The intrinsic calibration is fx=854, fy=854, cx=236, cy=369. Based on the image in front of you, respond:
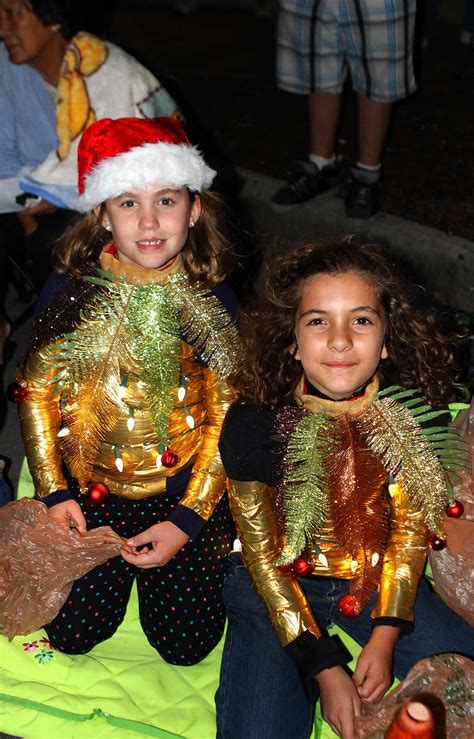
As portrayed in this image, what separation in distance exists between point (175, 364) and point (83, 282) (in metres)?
0.31

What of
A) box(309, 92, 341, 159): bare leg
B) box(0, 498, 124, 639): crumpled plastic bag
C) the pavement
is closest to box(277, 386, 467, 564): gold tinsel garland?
box(0, 498, 124, 639): crumpled plastic bag

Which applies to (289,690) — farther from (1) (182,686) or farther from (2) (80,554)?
(2) (80,554)

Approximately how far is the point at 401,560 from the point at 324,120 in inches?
97.7

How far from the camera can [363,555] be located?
1.87m

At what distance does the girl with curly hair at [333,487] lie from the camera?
1.79m

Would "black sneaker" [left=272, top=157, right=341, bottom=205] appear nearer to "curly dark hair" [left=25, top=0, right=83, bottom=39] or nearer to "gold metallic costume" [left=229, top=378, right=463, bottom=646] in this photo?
"curly dark hair" [left=25, top=0, right=83, bottom=39]

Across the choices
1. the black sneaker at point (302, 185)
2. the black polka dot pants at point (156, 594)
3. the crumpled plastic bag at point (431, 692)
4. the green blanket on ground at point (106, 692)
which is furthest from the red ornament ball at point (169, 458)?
the black sneaker at point (302, 185)

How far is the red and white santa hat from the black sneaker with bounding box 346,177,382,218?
189 cm

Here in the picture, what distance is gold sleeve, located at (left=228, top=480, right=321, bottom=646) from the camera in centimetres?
183

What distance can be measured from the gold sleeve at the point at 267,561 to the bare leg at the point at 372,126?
86.6 inches

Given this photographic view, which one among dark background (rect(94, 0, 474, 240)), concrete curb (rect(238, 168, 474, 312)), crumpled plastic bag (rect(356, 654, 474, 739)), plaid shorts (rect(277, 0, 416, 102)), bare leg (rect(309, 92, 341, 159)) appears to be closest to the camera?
crumpled plastic bag (rect(356, 654, 474, 739))

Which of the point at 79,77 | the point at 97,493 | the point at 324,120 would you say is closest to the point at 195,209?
the point at 97,493

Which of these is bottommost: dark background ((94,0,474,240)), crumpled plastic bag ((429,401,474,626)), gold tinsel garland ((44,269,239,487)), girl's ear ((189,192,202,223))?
dark background ((94,0,474,240))

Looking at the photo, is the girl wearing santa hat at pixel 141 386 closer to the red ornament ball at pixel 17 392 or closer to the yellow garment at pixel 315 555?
the red ornament ball at pixel 17 392
